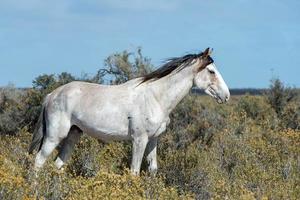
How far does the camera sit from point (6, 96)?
824 inches

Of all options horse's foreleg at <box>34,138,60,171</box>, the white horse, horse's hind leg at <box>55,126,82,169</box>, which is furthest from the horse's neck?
horse's foreleg at <box>34,138,60,171</box>

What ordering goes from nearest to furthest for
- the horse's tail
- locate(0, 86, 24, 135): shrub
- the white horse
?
the white horse, the horse's tail, locate(0, 86, 24, 135): shrub

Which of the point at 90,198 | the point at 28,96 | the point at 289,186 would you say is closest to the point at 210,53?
the point at 289,186

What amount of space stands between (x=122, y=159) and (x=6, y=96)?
10995mm

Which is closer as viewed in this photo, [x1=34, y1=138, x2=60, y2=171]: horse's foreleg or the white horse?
the white horse

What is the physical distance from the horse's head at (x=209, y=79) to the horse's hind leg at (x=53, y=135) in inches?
80.3

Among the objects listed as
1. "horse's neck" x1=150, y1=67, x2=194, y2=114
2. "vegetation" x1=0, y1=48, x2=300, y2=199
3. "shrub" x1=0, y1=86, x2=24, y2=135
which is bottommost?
"shrub" x1=0, y1=86, x2=24, y2=135

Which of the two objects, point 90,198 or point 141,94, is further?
point 141,94

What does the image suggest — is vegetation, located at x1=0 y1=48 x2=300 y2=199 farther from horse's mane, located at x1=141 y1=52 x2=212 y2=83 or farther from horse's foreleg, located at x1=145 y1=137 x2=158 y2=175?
horse's mane, located at x1=141 y1=52 x2=212 y2=83

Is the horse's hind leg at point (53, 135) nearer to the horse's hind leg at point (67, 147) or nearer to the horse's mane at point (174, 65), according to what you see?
the horse's hind leg at point (67, 147)

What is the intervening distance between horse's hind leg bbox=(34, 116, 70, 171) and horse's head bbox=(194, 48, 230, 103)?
204 cm

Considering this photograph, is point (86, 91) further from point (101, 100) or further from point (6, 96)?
point (6, 96)

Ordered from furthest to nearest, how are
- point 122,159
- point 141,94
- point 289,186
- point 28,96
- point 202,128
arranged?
point 28,96, point 202,128, point 122,159, point 141,94, point 289,186

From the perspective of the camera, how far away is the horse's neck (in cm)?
969
